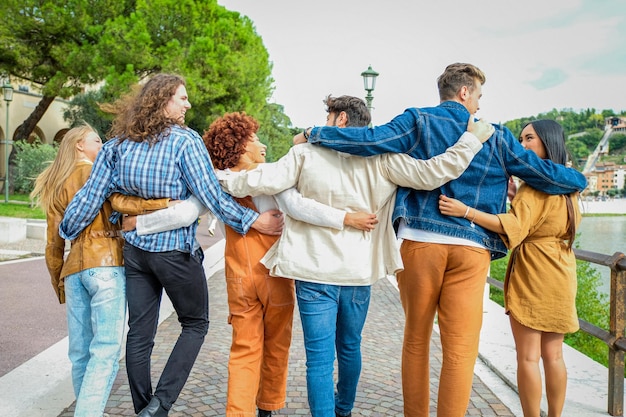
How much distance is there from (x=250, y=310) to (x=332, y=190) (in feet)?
2.60

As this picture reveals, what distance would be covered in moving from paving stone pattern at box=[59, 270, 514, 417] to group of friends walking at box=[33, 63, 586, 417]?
49 cm

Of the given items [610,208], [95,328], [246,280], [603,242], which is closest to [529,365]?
[246,280]

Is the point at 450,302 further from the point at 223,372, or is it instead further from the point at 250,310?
the point at 223,372

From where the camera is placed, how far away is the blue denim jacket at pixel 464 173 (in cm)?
283

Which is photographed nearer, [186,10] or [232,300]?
[232,300]

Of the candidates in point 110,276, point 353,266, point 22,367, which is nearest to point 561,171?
point 353,266

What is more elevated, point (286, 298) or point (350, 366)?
point (286, 298)

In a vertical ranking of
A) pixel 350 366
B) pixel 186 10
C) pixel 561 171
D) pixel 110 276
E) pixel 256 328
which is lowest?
pixel 350 366

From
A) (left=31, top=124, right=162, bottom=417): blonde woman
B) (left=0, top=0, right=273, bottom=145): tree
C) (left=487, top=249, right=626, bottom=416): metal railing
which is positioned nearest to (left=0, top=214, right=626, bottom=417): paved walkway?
(left=487, top=249, right=626, bottom=416): metal railing

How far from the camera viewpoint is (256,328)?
10.3 ft

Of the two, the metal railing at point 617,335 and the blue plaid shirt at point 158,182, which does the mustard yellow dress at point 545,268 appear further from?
the blue plaid shirt at point 158,182

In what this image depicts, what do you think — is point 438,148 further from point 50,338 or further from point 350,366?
point 50,338

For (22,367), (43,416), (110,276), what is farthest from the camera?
(22,367)

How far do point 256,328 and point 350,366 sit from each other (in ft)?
1.89
